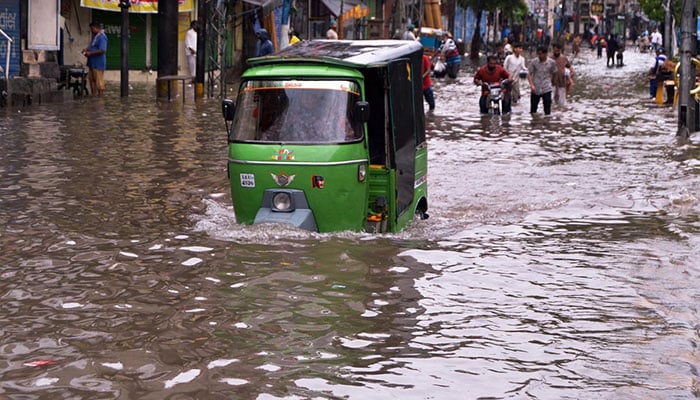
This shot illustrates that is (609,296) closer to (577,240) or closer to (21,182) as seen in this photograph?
(577,240)

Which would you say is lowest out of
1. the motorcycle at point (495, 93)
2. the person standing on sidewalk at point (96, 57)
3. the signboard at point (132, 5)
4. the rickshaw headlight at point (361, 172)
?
the rickshaw headlight at point (361, 172)

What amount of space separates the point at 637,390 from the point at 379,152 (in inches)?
207

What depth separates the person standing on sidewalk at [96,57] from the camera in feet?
96.5

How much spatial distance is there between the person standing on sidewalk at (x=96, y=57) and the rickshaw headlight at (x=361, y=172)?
1870cm

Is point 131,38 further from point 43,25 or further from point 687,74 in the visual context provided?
point 687,74

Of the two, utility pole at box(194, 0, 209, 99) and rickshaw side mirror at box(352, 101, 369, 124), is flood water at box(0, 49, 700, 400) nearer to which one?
rickshaw side mirror at box(352, 101, 369, 124)

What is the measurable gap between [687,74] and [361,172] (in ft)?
40.7

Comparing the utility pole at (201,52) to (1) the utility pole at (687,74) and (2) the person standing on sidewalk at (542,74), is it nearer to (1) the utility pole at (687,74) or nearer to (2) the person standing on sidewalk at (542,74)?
(2) the person standing on sidewalk at (542,74)

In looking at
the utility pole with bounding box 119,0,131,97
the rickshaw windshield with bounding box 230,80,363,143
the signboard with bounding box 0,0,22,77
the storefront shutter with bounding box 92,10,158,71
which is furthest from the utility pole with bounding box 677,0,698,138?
the storefront shutter with bounding box 92,10,158,71

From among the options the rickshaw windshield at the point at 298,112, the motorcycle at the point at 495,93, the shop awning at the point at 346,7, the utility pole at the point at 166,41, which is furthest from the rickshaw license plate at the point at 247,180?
the shop awning at the point at 346,7

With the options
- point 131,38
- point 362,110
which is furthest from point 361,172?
point 131,38

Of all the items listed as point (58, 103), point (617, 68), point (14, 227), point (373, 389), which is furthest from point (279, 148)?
point (617, 68)

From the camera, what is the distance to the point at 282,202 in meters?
11.5

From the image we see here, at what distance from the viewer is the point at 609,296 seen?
976 cm
